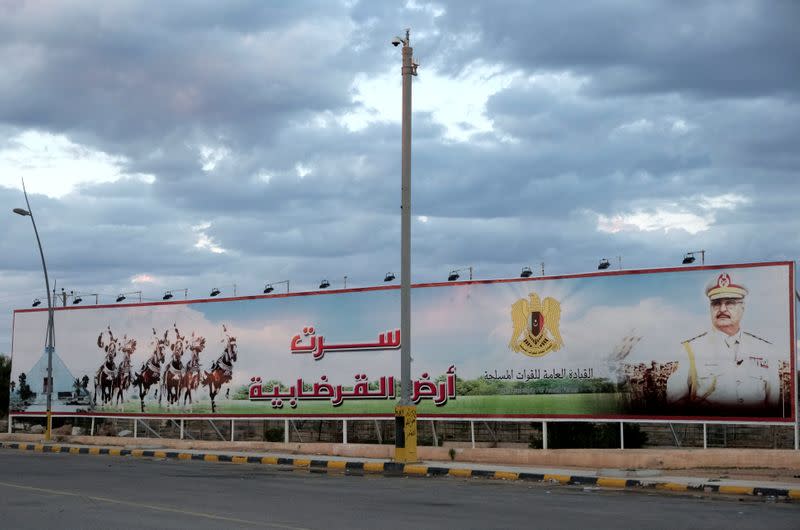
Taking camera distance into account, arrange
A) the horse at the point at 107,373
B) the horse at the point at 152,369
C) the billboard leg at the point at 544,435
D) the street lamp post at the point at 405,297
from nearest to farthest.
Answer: the street lamp post at the point at 405,297 → the billboard leg at the point at 544,435 → the horse at the point at 152,369 → the horse at the point at 107,373

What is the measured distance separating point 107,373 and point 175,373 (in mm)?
4168

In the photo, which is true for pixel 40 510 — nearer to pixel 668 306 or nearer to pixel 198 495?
pixel 198 495

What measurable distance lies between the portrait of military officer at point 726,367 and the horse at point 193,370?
62.1 feet

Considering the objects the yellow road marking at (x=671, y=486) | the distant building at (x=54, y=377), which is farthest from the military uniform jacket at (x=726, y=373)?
the distant building at (x=54, y=377)

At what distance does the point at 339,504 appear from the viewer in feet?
53.2

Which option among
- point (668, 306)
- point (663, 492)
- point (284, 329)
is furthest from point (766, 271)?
point (284, 329)

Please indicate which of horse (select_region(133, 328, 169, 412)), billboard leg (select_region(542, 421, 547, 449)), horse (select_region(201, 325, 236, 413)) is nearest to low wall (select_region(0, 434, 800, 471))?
billboard leg (select_region(542, 421, 547, 449))

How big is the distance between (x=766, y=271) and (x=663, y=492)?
9921mm

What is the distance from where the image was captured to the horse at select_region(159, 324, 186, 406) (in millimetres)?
39875

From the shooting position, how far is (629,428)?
102ft

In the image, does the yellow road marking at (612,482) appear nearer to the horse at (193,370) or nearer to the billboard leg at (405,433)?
the billboard leg at (405,433)

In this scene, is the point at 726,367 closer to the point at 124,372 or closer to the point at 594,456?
the point at 594,456

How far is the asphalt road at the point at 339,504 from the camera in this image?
44.8ft

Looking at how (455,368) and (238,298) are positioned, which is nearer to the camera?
(455,368)
